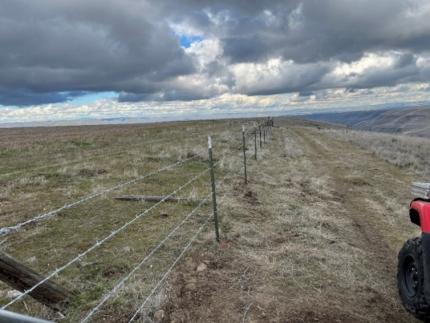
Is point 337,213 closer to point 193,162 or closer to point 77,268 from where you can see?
point 77,268

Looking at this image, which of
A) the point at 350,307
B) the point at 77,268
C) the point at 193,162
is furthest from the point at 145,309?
the point at 193,162

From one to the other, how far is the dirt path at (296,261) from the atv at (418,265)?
0.27 metres

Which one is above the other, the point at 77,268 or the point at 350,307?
the point at 77,268

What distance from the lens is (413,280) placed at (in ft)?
15.7

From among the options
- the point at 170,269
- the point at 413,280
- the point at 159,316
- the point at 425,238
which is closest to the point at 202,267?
the point at 170,269

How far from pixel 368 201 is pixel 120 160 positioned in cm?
997

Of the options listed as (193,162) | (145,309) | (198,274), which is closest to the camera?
(145,309)

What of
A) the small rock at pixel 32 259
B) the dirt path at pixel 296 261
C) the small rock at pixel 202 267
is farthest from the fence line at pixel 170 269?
the small rock at pixel 32 259

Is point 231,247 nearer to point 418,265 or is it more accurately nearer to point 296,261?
point 296,261

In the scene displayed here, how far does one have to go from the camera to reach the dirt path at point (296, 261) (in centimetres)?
466

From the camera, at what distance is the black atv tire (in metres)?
4.27

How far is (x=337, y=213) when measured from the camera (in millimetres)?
9070

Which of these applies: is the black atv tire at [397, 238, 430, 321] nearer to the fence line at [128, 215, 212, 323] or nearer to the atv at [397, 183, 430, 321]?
the atv at [397, 183, 430, 321]

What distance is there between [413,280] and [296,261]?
1.77 metres
